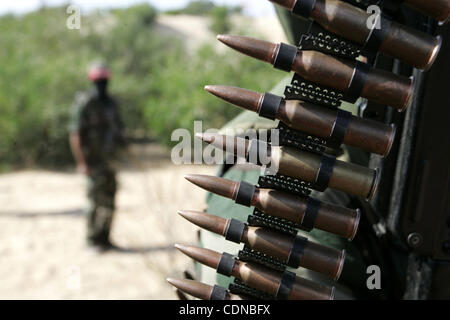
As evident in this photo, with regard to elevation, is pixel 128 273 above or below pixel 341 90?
below

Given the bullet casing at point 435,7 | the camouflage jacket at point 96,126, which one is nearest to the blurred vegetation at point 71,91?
the camouflage jacket at point 96,126

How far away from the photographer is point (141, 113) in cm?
1441

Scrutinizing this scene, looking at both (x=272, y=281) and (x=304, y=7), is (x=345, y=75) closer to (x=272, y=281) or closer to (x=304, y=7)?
(x=304, y=7)

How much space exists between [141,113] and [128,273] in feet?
29.4

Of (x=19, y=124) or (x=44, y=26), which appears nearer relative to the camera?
(x=19, y=124)

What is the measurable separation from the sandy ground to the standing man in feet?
1.79

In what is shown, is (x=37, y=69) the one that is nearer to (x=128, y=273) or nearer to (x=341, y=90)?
(x=128, y=273)

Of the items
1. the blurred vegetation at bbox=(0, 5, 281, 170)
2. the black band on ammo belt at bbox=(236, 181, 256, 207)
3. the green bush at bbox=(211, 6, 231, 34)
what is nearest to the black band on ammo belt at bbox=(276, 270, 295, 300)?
the black band on ammo belt at bbox=(236, 181, 256, 207)

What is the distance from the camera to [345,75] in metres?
1.20

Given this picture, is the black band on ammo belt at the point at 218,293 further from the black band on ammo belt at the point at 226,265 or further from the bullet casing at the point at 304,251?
the bullet casing at the point at 304,251

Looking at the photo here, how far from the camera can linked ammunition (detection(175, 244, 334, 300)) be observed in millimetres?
1324

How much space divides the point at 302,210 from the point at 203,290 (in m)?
0.39

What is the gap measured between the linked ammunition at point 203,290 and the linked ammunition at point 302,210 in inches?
11.5
